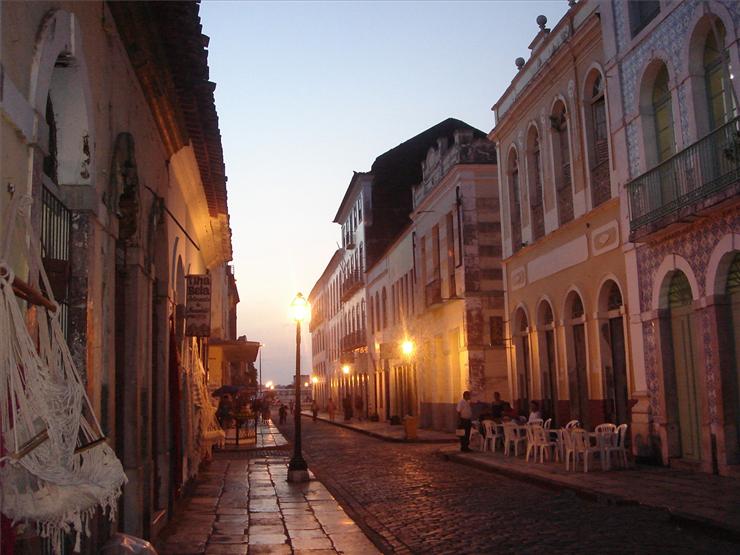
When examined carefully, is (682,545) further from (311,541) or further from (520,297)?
(520,297)

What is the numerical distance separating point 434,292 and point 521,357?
7731mm

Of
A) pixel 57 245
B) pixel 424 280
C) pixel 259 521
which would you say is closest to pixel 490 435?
pixel 259 521

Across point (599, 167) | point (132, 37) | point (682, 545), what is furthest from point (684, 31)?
point (132, 37)

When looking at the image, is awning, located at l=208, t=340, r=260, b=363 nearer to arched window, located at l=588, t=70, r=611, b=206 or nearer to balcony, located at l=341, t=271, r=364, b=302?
arched window, located at l=588, t=70, r=611, b=206

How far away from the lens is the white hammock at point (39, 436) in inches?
135

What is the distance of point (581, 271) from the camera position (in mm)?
17688

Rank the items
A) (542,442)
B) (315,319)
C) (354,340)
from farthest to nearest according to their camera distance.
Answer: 1. (315,319)
2. (354,340)
3. (542,442)

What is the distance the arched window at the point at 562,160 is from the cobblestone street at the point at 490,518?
6135 mm

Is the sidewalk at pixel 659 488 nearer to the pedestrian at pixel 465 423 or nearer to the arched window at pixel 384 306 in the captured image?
the pedestrian at pixel 465 423

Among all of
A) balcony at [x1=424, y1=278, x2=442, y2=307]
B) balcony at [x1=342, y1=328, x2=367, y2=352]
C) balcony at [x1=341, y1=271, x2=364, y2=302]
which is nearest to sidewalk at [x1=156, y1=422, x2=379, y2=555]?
balcony at [x1=424, y1=278, x2=442, y2=307]

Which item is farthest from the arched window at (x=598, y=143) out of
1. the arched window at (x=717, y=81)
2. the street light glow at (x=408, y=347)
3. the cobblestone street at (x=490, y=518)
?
the street light glow at (x=408, y=347)

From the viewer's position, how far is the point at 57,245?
5.56 meters

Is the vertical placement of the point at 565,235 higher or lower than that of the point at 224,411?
higher

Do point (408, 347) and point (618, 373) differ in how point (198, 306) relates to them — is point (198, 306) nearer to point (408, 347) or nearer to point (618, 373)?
point (618, 373)
